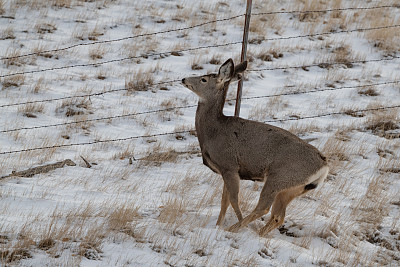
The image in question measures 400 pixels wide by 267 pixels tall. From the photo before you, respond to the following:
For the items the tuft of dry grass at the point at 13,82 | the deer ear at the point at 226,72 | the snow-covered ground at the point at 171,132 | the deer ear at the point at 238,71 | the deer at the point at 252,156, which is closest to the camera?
the snow-covered ground at the point at 171,132

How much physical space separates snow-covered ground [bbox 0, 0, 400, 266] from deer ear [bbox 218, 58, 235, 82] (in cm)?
141

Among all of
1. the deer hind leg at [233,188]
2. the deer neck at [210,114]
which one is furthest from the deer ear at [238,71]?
the deer hind leg at [233,188]

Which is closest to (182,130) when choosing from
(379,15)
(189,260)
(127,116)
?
(127,116)

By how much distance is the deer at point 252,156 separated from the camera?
6027 mm

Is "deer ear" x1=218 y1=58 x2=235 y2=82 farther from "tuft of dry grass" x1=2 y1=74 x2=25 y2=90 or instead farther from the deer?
"tuft of dry grass" x1=2 y1=74 x2=25 y2=90

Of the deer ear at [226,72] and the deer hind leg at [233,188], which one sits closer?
the deer hind leg at [233,188]

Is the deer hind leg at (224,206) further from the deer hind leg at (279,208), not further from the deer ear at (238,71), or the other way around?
the deer ear at (238,71)

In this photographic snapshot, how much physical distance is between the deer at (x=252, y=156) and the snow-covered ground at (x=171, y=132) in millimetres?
337

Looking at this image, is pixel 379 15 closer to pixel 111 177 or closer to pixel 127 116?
pixel 127 116

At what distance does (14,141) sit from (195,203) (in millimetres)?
3292

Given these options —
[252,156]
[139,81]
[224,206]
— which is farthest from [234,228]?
[139,81]

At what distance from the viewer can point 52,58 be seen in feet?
39.4

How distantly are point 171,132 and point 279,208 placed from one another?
3731 mm

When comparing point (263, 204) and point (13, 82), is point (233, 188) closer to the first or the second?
point (263, 204)
